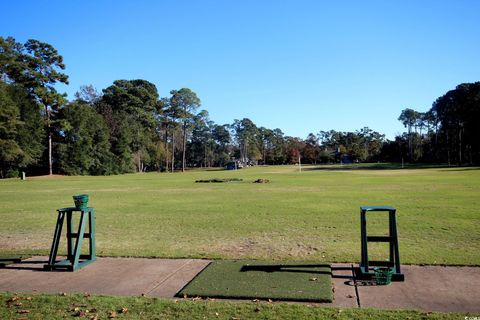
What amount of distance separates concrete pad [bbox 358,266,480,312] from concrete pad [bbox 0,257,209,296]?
114 inches

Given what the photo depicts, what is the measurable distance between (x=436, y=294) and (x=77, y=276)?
560cm

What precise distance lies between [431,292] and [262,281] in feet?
7.91

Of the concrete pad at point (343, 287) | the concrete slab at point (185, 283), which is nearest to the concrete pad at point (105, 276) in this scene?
the concrete slab at point (185, 283)

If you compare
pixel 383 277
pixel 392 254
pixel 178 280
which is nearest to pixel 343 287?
pixel 383 277

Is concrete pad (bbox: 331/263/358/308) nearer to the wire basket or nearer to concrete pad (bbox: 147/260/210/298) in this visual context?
the wire basket

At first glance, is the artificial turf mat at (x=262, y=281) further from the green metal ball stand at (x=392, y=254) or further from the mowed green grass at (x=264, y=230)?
the mowed green grass at (x=264, y=230)

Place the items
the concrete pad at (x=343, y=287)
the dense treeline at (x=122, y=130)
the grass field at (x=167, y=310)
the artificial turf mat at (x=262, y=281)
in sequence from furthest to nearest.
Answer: the dense treeline at (x=122, y=130) < the artificial turf mat at (x=262, y=281) < the concrete pad at (x=343, y=287) < the grass field at (x=167, y=310)

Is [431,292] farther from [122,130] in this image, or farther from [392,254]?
[122,130]

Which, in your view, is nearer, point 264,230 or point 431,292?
point 431,292

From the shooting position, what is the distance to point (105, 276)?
6730mm

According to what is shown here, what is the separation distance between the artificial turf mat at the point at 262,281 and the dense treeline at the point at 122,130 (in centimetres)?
4873

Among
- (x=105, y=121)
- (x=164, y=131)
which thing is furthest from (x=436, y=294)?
(x=164, y=131)

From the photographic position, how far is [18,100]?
178ft

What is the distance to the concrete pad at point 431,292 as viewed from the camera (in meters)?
5.12
